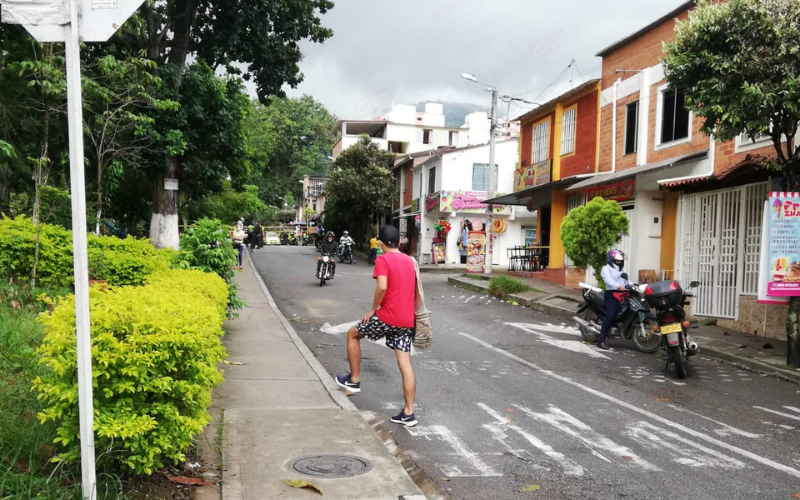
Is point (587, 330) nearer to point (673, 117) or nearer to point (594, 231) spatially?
point (594, 231)

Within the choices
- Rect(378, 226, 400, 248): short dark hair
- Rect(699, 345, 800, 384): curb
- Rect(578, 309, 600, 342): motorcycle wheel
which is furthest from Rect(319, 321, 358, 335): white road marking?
Rect(699, 345, 800, 384): curb

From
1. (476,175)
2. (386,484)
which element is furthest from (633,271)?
(476,175)

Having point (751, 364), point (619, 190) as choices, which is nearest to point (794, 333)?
point (751, 364)

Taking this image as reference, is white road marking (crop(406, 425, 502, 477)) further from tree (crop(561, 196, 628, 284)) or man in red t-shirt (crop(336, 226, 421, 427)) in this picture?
tree (crop(561, 196, 628, 284))

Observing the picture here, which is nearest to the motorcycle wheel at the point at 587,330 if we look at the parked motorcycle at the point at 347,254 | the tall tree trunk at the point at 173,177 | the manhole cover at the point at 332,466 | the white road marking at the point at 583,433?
the white road marking at the point at 583,433

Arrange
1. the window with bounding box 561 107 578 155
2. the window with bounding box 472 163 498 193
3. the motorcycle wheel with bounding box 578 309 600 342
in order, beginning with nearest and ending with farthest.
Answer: the motorcycle wheel with bounding box 578 309 600 342
the window with bounding box 561 107 578 155
the window with bounding box 472 163 498 193

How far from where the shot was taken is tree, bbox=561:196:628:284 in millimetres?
14586

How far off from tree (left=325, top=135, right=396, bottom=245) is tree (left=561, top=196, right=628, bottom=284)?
2632 centimetres

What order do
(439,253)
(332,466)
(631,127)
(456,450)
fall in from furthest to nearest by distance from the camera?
(439,253), (631,127), (456,450), (332,466)

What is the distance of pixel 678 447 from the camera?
557 centimetres

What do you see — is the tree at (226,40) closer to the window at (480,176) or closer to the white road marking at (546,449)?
the white road marking at (546,449)

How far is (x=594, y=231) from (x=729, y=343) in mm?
4229

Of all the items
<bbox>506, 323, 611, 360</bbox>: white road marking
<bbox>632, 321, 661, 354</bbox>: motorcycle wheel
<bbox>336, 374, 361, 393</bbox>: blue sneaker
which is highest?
<bbox>632, 321, 661, 354</bbox>: motorcycle wheel

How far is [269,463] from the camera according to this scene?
470 centimetres
